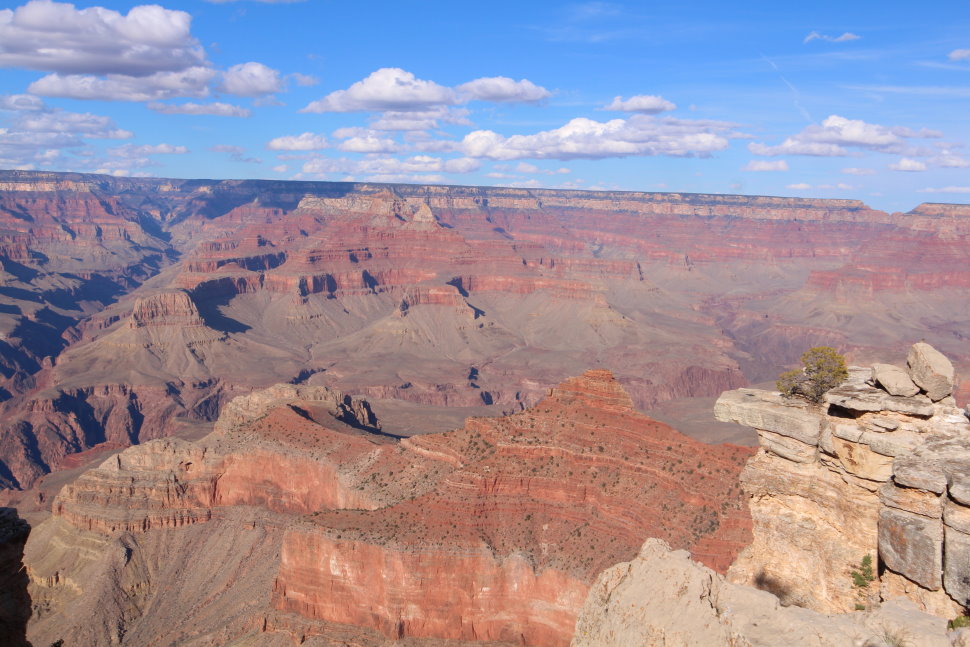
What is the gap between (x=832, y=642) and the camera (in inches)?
643

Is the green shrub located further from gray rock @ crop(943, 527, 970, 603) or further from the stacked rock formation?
the stacked rock formation

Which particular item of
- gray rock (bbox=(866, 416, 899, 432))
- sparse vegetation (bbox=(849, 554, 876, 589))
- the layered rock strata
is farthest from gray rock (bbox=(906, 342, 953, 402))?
the layered rock strata

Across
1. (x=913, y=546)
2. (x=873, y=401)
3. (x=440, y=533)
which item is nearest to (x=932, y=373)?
(x=873, y=401)

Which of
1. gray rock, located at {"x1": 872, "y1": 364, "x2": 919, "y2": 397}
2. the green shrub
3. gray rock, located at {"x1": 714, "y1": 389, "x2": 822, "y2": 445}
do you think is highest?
gray rock, located at {"x1": 872, "y1": 364, "x2": 919, "y2": 397}

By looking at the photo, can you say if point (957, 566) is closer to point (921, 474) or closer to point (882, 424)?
point (921, 474)

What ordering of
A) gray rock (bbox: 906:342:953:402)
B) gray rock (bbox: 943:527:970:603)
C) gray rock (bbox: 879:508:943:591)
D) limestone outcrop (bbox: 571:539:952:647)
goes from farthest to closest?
1. gray rock (bbox: 906:342:953:402)
2. gray rock (bbox: 879:508:943:591)
3. gray rock (bbox: 943:527:970:603)
4. limestone outcrop (bbox: 571:539:952:647)

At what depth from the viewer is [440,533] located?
4653 centimetres

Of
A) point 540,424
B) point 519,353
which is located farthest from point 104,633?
point 519,353

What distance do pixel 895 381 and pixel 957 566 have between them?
7006 mm

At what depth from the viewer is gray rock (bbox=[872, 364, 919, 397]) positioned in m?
25.0

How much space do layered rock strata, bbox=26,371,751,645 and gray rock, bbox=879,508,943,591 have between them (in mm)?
17409

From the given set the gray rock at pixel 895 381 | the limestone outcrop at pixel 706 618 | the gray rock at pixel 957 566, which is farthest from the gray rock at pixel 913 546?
the gray rock at pixel 895 381

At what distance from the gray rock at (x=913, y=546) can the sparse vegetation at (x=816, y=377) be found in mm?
8259

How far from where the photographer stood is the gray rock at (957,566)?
19922 millimetres
